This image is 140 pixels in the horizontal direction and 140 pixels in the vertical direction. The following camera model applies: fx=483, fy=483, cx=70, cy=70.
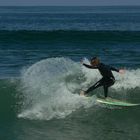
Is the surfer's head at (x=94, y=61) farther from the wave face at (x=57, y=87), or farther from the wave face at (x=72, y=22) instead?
the wave face at (x=72, y=22)

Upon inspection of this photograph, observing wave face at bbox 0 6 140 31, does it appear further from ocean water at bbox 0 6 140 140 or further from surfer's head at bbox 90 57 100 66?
surfer's head at bbox 90 57 100 66

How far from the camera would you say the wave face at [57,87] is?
15.1 metres

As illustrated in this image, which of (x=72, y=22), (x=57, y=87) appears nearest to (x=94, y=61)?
(x=57, y=87)

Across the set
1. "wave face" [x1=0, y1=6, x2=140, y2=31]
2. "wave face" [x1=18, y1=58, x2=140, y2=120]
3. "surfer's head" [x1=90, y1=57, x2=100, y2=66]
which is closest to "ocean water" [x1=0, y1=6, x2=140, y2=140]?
"wave face" [x1=18, y1=58, x2=140, y2=120]

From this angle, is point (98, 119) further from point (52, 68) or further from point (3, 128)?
point (52, 68)

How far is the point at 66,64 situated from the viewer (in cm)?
2069

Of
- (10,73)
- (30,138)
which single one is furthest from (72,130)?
(10,73)

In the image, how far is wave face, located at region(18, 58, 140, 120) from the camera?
15.1 metres

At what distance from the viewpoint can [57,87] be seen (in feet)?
53.8

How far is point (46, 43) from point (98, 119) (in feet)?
76.0

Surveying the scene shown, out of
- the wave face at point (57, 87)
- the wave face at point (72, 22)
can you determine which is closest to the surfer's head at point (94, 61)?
the wave face at point (57, 87)

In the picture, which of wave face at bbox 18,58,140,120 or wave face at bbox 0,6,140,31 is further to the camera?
wave face at bbox 0,6,140,31

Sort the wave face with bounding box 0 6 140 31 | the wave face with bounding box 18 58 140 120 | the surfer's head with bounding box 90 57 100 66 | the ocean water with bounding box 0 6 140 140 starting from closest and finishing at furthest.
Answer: the ocean water with bounding box 0 6 140 140
the surfer's head with bounding box 90 57 100 66
the wave face with bounding box 18 58 140 120
the wave face with bounding box 0 6 140 31

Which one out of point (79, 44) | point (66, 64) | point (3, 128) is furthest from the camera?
point (79, 44)
